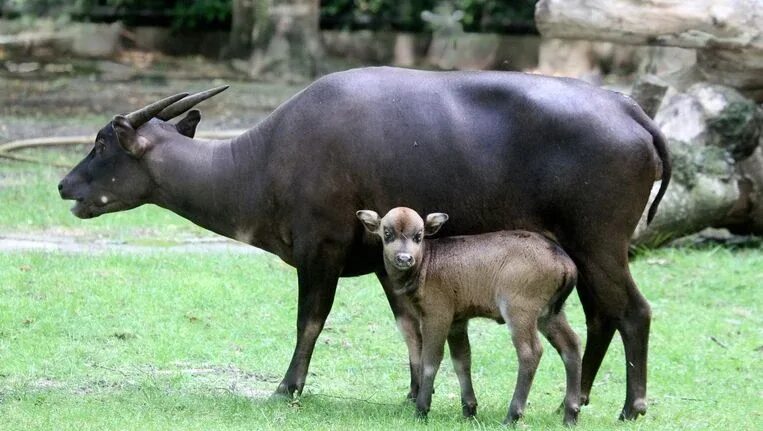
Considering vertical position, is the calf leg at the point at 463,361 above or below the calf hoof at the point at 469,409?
above

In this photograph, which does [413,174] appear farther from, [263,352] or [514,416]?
[263,352]

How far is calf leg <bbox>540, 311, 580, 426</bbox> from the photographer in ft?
24.1

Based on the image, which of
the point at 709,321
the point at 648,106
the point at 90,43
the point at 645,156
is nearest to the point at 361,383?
the point at 645,156

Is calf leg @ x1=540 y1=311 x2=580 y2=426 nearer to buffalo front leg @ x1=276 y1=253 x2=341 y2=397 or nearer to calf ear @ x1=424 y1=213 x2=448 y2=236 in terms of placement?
calf ear @ x1=424 y1=213 x2=448 y2=236

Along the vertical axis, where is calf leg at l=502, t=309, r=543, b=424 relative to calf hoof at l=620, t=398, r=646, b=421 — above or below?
above

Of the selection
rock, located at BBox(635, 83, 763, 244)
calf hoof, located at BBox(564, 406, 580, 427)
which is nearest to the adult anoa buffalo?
calf hoof, located at BBox(564, 406, 580, 427)

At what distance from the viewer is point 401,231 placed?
712cm

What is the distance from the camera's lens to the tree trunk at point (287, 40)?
23469mm

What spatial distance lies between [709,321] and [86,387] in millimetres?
4880

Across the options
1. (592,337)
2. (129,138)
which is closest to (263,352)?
(129,138)

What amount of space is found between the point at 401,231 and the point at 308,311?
1086 mm

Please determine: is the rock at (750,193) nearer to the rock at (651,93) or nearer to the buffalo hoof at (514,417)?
the rock at (651,93)

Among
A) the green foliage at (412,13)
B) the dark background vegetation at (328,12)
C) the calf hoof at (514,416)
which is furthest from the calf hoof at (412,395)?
Answer: the dark background vegetation at (328,12)

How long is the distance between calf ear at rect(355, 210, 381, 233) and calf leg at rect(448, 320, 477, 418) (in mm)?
709
